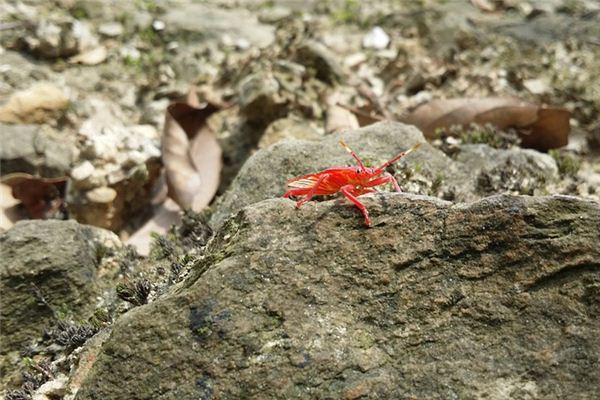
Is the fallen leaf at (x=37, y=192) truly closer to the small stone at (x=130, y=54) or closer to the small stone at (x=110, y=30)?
the small stone at (x=130, y=54)

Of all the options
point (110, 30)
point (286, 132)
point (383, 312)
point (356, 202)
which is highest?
point (356, 202)

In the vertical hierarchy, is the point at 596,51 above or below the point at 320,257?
below

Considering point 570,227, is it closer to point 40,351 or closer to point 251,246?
point 251,246

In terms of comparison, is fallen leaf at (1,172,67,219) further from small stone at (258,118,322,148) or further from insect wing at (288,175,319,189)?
insect wing at (288,175,319,189)

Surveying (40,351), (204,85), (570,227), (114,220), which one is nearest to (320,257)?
(570,227)

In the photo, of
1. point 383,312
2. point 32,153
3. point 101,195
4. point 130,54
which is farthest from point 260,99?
point 383,312

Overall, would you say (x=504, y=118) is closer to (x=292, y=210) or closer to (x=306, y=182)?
(x=306, y=182)
